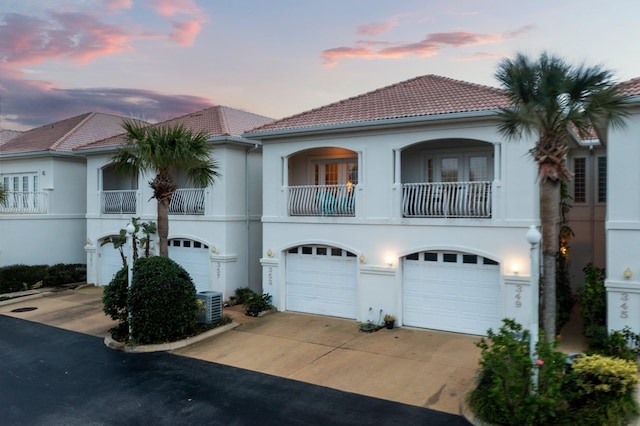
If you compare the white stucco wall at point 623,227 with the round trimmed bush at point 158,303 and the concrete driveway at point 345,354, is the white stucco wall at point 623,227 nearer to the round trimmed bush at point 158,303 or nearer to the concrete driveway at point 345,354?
the concrete driveway at point 345,354

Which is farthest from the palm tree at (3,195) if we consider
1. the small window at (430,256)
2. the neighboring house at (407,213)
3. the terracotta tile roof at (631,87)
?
the terracotta tile roof at (631,87)

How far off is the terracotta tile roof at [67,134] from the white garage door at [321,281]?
13.2m

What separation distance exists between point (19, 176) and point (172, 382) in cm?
1900

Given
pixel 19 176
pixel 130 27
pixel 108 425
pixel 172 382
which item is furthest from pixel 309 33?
pixel 19 176

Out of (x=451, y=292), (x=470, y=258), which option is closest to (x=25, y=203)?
(x=451, y=292)

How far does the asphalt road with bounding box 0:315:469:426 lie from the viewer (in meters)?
7.72

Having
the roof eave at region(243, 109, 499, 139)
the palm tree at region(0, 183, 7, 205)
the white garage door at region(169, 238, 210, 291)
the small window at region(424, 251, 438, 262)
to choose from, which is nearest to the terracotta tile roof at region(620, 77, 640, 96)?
the roof eave at region(243, 109, 499, 139)

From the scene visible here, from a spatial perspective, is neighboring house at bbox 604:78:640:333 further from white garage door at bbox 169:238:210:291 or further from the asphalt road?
white garage door at bbox 169:238:210:291

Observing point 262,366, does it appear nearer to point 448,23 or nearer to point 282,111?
point 448,23

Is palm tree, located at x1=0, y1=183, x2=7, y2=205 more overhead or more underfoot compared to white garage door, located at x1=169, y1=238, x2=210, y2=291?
more overhead

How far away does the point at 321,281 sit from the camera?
48.8ft

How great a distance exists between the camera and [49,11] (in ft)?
48.6

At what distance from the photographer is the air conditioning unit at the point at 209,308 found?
1337 cm

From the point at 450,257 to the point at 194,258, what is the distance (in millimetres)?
10010
